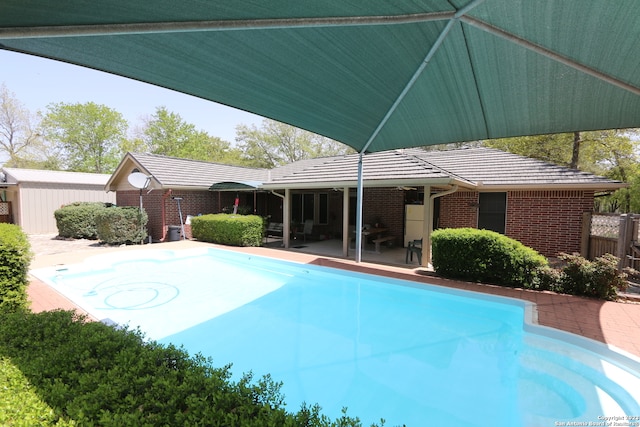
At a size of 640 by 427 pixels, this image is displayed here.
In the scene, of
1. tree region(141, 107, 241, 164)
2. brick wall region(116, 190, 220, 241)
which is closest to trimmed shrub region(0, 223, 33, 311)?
brick wall region(116, 190, 220, 241)

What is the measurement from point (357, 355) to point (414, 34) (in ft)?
15.7

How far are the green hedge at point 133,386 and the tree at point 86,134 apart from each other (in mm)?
43641

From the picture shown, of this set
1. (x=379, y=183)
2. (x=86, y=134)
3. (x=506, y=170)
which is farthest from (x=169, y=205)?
(x=86, y=134)

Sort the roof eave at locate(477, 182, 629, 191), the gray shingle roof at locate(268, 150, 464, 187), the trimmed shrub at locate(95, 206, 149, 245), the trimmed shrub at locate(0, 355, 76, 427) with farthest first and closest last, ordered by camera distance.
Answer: the trimmed shrub at locate(95, 206, 149, 245), the gray shingle roof at locate(268, 150, 464, 187), the roof eave at locate(477, 182, 629, 191), the trimmed shrub at locate(0, 355, 76, 427)

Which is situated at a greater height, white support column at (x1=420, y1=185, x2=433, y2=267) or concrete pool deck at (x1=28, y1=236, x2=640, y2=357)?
white support column at (x1=420, y1=185, x2=433, y2=267)

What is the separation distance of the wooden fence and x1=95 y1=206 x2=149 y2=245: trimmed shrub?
17525mm

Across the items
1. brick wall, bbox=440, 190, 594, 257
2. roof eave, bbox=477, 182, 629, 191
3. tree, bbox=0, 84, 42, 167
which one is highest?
tree, bbox=0, 84, 42, 167

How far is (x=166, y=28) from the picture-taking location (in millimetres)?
2818

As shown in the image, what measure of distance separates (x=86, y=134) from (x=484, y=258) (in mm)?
45456

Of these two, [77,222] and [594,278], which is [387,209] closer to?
[594,278]

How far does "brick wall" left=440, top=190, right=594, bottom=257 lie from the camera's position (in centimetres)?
1041

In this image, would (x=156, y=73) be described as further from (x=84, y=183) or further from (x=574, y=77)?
(x=84, y=183)

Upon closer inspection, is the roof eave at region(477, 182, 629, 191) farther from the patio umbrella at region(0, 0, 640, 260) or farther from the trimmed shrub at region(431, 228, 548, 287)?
the patio umbrella at region(0, 0, 640, 260)

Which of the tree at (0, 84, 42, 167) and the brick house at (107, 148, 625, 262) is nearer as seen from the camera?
the brick house at (107, 148, 625, 262)
